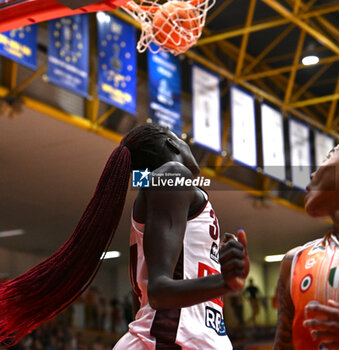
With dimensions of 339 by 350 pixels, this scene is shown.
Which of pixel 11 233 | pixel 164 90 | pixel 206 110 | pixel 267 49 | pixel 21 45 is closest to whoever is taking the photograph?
pixel 21 45

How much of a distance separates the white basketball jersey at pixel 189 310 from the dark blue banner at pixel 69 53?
6.78m

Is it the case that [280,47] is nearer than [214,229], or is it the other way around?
[214,229]

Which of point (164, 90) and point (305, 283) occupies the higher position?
point (164, 90)

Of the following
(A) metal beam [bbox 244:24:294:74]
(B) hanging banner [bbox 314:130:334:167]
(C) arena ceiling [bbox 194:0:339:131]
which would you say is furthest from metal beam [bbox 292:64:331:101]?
(A) metal beam [bbox 244:24:294:74]

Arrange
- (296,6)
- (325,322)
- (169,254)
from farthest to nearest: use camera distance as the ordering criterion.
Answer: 1. (296,6)
2. (169,254)
3. (325,322)

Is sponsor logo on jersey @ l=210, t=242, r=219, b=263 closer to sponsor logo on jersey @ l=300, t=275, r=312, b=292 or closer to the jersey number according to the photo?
the jersey number

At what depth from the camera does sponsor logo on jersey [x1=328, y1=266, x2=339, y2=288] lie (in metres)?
2.05

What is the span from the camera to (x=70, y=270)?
256cm

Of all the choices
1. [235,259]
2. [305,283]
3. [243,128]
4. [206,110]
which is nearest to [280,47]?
[243,128]

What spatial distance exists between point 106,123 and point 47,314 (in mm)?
8785

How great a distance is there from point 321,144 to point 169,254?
1216cm

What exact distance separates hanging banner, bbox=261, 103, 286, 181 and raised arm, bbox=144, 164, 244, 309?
30.7 ft

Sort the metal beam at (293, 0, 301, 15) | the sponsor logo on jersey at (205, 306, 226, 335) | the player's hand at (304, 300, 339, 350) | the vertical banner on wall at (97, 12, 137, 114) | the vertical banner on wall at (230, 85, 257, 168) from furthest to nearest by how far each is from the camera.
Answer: the vertical banner on wall at (230, 85, 257, 168), the metal beam at (293, 0, 301, 15), the vertical banner on wall at (97, 12, 137, 114), the sponsor logo on jersey at (205, 306, 226, 335), the player's hand at (304, 300, 339, 350)

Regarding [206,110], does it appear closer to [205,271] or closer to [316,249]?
[205,271]
